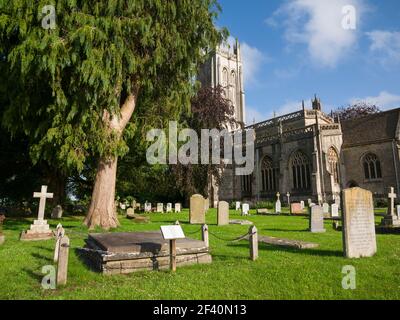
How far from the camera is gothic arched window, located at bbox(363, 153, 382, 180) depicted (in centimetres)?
3044

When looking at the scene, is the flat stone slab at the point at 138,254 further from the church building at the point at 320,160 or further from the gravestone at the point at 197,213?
the church building at the point at 320,160

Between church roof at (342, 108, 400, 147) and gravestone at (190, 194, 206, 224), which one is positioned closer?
gravestone at (190, 194, 206, 224)

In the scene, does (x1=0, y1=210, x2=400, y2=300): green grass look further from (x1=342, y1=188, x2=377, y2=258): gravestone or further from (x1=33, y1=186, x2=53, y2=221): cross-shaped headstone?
(x1=33, y1=186, x2=53, y2=221): cross-shaped headstone

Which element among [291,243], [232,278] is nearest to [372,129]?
[291,243]

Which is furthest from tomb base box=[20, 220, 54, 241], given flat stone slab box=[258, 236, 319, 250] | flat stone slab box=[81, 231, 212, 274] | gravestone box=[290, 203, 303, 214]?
gravestone box=[290, 203, 303, 214]

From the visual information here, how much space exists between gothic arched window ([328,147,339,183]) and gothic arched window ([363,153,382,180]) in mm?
2555

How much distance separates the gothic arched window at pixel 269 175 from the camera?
36.7 metres

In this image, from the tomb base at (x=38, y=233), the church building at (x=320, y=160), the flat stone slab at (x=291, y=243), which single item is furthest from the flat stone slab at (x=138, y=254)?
the church building at (x=320, y=160)

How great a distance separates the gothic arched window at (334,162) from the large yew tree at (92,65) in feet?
75.8

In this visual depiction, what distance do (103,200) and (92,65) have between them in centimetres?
506

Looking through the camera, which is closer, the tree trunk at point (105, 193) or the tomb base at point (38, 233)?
the tomb base at point (38, 233)

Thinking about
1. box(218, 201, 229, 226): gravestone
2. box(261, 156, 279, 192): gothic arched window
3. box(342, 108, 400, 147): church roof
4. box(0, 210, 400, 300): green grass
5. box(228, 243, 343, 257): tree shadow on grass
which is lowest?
box(0, 210, 400, 300): green grass

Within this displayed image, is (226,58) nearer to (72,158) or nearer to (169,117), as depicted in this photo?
(169,117)
